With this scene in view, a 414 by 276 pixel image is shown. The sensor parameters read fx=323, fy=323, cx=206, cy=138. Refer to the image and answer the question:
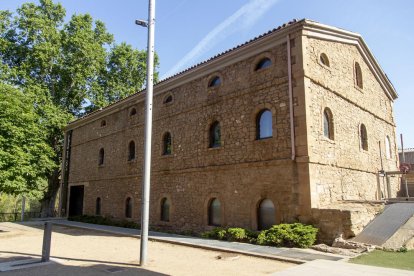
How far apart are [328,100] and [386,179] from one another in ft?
21.5

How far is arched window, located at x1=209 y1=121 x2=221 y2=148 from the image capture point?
14.0m

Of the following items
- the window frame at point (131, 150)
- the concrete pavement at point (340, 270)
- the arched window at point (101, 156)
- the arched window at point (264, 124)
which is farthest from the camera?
the arched window at point (101, 156)

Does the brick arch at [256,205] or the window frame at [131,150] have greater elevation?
the window frame at [131,150]

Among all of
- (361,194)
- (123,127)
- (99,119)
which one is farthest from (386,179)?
(99,119)

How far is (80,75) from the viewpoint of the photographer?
27.3 meters

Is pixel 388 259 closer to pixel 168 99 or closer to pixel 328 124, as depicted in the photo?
pixel 328 124

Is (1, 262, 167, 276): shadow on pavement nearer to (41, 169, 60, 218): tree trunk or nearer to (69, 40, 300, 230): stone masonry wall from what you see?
(69, 40, 300, 230): stone masonry wall

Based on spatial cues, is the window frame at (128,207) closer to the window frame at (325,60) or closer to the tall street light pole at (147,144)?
the tall street light pole at (147,144)

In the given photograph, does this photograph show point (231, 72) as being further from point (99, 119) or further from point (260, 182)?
point (99, 119)

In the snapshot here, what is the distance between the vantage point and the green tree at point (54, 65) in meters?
25.6

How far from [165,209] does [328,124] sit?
8.65 meters

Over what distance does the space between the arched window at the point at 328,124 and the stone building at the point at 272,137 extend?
4 cm

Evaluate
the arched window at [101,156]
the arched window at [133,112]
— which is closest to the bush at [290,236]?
the arched window at [133,112]

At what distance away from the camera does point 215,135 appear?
14.3 m
